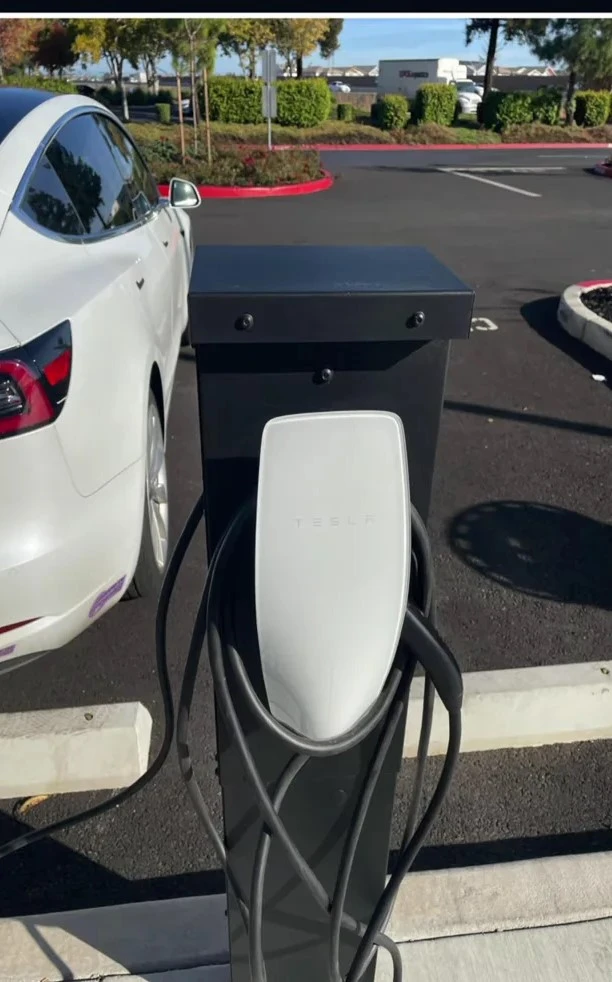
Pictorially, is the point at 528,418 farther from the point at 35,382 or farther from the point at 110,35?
the point at 110,35

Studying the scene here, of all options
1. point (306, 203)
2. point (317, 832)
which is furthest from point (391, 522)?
point (306, 203)

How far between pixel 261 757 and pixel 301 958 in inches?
22.6

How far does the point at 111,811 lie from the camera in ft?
7.73

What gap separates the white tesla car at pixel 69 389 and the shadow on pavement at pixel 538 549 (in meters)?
1.34

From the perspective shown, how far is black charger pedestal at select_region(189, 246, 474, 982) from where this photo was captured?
1146 millimetres

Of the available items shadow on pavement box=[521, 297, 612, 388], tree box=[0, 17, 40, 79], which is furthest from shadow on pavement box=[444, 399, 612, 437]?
tree box=[0, 17, 40, 79]

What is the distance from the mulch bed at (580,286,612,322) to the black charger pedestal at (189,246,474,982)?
5.54m

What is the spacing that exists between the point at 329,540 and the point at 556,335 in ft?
19.5

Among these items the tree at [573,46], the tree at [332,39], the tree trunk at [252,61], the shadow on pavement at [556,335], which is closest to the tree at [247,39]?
the tree trunk at [252,61]

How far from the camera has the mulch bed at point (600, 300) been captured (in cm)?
649

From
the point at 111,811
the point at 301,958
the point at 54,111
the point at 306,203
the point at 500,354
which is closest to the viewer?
the point at 301,958

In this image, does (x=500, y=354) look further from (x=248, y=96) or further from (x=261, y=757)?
(x=248, y=96)

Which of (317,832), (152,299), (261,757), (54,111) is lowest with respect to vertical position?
(317,832)

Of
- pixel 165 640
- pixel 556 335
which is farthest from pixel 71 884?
pixel 556 335
